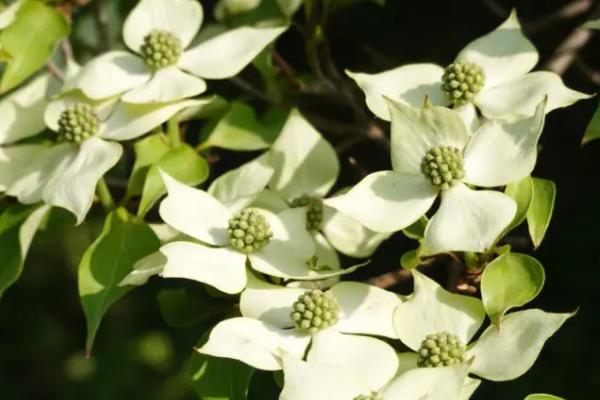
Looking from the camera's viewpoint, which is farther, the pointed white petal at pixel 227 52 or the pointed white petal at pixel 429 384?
the pointed white petal at pixel 227 52

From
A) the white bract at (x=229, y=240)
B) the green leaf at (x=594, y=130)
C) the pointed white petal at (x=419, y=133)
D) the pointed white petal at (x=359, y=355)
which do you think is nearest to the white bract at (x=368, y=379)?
the pointed white petal at (x=359, y=355)

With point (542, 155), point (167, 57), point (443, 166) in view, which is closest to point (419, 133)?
point (443, 166)

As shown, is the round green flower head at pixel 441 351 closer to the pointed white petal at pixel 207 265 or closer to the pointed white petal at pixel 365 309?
the pointed white petal at pixel 365 309

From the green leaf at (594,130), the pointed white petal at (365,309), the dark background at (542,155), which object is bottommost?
the dark background at (542,155)

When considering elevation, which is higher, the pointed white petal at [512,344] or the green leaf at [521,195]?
the green leaf at [521,195]

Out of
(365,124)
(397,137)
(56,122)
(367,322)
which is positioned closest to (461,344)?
(367,322)

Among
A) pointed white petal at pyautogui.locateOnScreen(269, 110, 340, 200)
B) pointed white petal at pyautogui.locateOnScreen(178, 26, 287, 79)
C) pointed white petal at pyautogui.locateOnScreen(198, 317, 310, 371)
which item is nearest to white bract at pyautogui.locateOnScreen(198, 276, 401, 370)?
pointed white petal at pyautogui.locateOnScreen(198, 317, 310, 371)

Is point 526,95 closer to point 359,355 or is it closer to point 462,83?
point 462,83
